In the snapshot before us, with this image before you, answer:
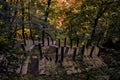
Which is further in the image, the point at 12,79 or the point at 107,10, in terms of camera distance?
the point at 107,10

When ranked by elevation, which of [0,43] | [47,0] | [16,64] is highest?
[47,0]

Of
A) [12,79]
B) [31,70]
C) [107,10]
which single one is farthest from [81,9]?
[12,79]

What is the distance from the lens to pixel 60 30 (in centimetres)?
596

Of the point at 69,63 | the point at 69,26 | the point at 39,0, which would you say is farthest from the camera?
the point at 69,26

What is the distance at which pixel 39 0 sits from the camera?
25.4 metres

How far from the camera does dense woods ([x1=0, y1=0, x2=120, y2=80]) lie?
597cm

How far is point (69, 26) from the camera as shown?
106ft

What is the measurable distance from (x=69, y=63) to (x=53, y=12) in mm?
13792

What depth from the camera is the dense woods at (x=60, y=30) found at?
597 cm

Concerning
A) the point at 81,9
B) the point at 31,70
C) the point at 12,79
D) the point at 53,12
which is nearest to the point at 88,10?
the point at 81,9

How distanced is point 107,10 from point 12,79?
56.4 ft

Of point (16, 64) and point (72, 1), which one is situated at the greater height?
point (72, 1)

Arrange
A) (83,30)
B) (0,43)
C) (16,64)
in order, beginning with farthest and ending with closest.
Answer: (83,30)
(16,64)
(0,43)

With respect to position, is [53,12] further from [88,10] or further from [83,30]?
[83,30]
